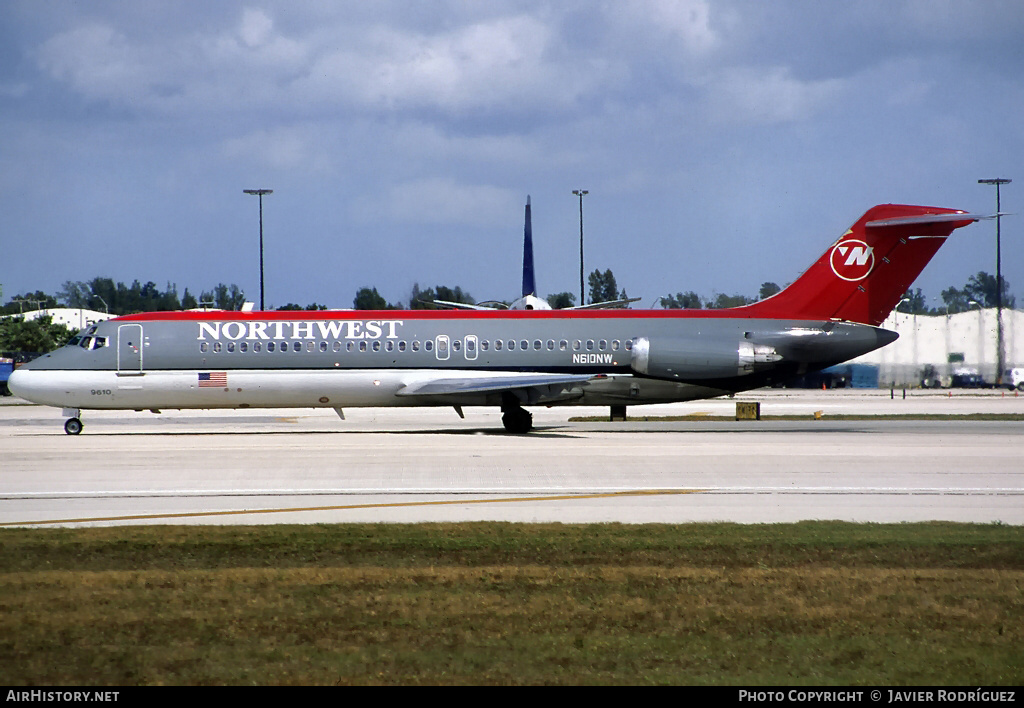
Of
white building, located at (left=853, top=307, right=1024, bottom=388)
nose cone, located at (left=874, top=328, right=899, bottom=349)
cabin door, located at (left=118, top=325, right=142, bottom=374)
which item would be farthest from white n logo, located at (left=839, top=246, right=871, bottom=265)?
white building, located at (left=853, top=307, right=1024, bottom=388)

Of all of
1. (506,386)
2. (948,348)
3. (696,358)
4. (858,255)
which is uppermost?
(858,255)

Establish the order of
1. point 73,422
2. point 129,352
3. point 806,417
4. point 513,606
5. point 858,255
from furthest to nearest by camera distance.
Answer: point 806,417, point 858,255, point 73,422, point 129,352, point 513,606

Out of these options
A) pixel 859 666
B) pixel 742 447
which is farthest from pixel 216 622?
pixel 742 447

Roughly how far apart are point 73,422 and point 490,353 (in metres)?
13.1

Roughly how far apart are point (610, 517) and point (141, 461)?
12134mm

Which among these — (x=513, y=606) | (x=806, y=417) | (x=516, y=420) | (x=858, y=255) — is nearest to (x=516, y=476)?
(x=513, y=606)

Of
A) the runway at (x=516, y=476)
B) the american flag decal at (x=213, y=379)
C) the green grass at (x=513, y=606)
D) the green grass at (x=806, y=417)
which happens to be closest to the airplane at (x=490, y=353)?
the american flag decal at (x=213, y=379)

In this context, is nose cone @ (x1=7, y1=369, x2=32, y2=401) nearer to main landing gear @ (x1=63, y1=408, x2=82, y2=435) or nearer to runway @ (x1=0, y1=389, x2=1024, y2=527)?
main landing gear @ (x1=63, y1=408, x2=82, y2=435)

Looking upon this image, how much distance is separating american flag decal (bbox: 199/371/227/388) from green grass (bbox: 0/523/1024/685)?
19427mm

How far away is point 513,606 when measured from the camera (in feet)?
30.2

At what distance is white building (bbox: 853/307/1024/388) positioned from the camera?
91.4m

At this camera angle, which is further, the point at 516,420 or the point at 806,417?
the point at 806,417

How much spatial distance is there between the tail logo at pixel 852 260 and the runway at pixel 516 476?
4874mm

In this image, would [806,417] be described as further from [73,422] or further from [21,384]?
[21,384]
